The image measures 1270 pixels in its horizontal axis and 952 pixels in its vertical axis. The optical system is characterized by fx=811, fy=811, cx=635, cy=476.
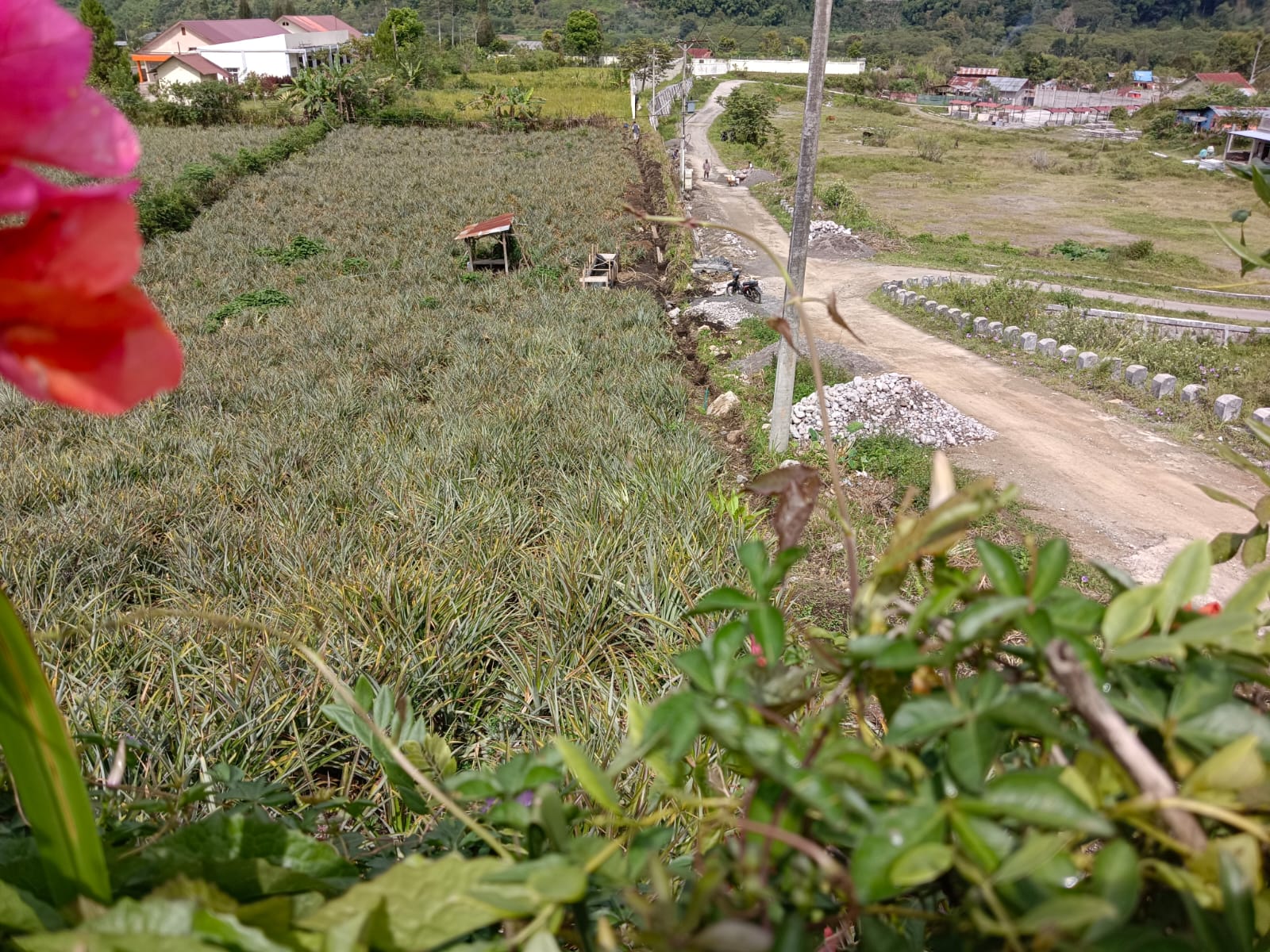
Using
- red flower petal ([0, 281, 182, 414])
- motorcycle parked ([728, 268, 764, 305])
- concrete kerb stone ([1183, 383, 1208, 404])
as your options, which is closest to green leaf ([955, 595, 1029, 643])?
red flower petal ([0, 281, 182, 414])

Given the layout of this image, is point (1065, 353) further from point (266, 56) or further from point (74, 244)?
point (266, 56)

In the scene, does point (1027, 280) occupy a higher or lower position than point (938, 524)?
lower

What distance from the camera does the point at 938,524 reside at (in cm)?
44

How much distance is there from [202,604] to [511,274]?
9643 mm

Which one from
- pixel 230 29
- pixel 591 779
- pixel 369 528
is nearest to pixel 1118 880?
pixel 591 779

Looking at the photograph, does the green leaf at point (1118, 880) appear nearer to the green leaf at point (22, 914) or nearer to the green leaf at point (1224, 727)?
the green leaf at point (1224, 727)

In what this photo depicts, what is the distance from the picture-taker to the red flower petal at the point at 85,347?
31 cm

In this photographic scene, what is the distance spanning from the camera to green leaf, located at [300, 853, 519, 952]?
0.43 meters

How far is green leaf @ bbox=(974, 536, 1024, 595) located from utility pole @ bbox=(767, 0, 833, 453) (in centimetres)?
527

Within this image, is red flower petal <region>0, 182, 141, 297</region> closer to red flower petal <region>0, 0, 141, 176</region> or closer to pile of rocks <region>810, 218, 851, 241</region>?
red flower petal <region>0, 0, 141, 176</region>

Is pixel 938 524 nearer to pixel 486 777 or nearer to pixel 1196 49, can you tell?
pixel 486 777

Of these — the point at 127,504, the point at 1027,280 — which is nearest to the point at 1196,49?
the point at 1027,280

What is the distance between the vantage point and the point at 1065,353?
930 centimetres

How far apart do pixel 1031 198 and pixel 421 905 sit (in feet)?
100
